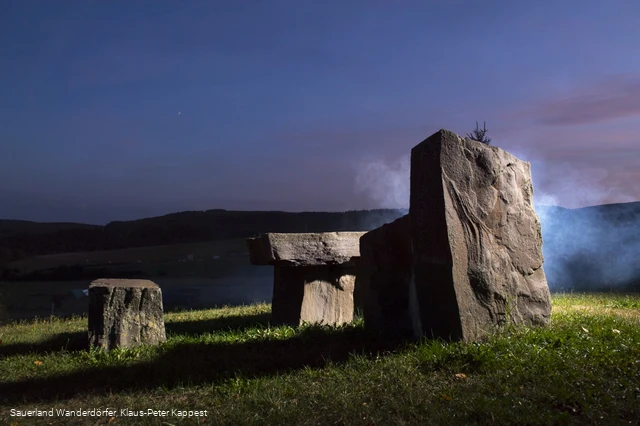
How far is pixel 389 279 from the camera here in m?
6.48

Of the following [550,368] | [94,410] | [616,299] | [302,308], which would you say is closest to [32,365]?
[94,410]

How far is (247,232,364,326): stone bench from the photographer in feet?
24.6

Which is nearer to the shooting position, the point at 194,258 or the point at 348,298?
the point at 348,298

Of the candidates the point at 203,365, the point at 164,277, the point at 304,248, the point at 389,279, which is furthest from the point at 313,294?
the point at 164,277

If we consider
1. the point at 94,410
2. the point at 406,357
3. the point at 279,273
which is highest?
the point at 279,273

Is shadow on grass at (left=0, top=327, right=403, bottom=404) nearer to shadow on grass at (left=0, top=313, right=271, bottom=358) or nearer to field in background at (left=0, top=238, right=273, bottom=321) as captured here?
shadow on grass at (left=0, top=313, right=271, bottom=358)

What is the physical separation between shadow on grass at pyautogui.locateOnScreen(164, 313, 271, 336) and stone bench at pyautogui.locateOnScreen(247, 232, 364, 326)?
0.56 m

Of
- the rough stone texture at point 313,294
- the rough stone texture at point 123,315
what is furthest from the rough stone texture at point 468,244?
the rough stone texture at point 123,315

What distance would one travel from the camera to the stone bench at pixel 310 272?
295 inches

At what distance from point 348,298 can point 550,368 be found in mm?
4033

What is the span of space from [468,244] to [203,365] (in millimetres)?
2643

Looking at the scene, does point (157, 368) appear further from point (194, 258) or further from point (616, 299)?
point (194, 258)

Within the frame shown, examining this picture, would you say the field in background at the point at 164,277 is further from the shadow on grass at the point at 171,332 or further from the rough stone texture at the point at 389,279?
the rough stone texture at the point at 389,279

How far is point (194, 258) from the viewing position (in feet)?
69.1
